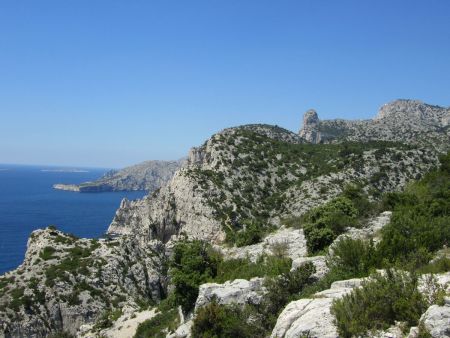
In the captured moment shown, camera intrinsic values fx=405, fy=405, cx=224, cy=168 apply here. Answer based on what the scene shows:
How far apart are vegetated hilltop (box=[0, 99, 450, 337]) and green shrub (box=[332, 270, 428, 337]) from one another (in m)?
0.08

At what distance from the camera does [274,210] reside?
237ft

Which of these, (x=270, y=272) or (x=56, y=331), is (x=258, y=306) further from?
(x=56, y=331)

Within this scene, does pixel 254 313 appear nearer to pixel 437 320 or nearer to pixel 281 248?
pixel 437 320

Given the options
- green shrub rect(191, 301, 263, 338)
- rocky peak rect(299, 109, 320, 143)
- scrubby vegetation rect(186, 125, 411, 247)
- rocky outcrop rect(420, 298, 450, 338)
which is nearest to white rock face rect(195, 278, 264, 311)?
green shrub rect(191, 301, 263, 338)

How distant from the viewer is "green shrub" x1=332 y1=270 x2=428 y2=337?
11.6m

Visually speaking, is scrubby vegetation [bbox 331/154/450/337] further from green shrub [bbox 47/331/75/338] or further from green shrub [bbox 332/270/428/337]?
green shrub [bbox 47/331/75/338]

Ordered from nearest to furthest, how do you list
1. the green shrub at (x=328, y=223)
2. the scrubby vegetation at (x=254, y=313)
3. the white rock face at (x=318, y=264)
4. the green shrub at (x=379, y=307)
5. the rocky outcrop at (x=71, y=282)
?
the green shrub at (x=379, y=307), the scrubby vegetation at (x=254, y=313), the white rock face at (x=318, y=264), the green shrub at (x=328, y=223), the rocky outcrop at (x=71, y=282)

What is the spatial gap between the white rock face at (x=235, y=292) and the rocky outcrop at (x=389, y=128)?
346 feet

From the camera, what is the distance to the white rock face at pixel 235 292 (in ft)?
62.4

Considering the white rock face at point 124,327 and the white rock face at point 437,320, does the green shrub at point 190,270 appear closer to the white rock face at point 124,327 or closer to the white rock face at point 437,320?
the white rock face at point 124,327

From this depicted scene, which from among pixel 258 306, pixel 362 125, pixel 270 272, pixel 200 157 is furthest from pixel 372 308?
pixel 362 125

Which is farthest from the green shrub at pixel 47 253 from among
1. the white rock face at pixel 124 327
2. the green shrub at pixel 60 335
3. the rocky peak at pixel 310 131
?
the rocky peak at pixel 310 131

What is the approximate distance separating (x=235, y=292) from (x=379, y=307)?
898 centimetres

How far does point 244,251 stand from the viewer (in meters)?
31.7
